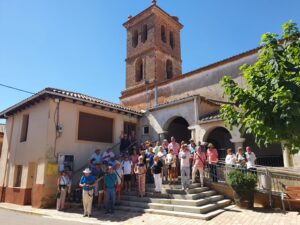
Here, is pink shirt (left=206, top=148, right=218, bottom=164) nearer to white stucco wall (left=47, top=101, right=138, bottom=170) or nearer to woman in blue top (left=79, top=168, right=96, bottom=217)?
woman in blue top (left=79, top=168, right=96, bottom=217)

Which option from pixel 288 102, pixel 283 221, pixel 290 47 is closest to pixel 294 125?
pixel 288 102

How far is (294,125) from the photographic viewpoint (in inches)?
175

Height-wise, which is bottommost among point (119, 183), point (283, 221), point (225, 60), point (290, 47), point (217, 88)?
point (283, 221)

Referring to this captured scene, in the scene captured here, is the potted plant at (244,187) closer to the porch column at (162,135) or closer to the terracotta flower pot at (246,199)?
the terracotta flower pot at (246,199)

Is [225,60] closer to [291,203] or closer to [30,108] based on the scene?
[291,203]

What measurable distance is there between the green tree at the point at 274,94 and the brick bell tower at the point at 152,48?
Answer: 18.5 meters

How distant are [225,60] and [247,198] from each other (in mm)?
11472

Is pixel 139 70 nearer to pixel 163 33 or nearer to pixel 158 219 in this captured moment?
pixel 163 33

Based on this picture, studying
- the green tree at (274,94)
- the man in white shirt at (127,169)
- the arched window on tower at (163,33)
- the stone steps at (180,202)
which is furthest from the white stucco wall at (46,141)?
the arched window on tower at (163,33)

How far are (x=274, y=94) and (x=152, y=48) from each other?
849 inches

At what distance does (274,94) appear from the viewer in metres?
4.52

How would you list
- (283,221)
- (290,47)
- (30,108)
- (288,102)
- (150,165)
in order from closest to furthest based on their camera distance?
(288,102) < (290,47) < (283,221) < (150,165) < (30,108)

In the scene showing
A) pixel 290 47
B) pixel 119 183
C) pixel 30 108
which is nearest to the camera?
pixel 290 47

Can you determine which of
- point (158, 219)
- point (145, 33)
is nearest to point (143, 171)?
point (158, 219)
